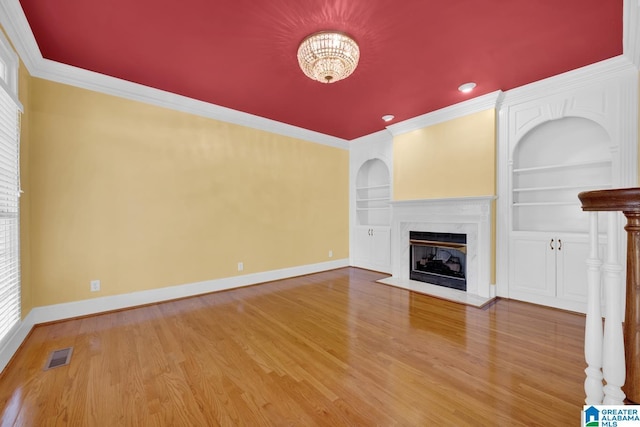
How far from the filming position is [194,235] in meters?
3.70

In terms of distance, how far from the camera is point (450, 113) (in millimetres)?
3908

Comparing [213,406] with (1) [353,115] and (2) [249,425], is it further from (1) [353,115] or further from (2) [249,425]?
(1) [353,115]

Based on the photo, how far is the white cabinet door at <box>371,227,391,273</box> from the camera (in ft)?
16.4

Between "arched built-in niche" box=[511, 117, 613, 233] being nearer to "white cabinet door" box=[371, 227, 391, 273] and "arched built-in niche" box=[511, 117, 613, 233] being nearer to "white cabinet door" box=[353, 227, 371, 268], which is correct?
"white cabinet door" box=[371, 227, 391, 273]

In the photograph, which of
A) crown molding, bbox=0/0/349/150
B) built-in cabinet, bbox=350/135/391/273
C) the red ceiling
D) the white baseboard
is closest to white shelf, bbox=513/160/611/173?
the red ceiling

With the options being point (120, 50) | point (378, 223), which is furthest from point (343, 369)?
point (378, 223)

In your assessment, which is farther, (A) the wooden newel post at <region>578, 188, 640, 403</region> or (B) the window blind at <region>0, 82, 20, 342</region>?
(B) the window blind at <region>0, 82, 20, 342</region>

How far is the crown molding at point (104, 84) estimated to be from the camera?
2.16m

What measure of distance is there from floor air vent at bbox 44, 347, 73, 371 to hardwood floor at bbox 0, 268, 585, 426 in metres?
0.05

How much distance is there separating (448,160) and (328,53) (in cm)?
259

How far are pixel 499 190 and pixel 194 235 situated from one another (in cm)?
423

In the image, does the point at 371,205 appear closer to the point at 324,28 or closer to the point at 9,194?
the point at 324,28

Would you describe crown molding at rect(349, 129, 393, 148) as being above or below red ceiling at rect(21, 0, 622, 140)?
below

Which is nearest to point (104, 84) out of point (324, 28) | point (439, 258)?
point (324, 28)
